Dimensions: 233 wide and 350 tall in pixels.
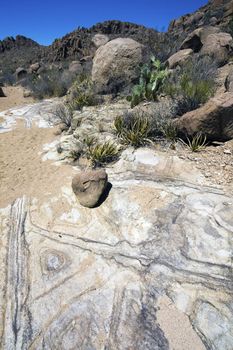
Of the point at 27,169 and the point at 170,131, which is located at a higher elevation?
the point at 170,131

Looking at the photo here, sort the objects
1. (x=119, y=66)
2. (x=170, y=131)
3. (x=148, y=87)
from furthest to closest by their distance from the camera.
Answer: (x=119, y=66) < (x=148, y=87) < (x=170, y=131)

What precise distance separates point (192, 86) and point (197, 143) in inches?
69.0

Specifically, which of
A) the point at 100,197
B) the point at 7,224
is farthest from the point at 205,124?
the point at 7,224

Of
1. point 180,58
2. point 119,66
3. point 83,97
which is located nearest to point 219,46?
point 180,58

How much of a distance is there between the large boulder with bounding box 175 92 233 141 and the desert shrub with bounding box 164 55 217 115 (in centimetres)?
95

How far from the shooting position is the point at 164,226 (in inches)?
130

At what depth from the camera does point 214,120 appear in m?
4.37

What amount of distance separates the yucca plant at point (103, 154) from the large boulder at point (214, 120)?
1.47m

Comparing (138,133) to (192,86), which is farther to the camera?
(192,86)

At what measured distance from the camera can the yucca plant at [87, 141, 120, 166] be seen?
481 cm

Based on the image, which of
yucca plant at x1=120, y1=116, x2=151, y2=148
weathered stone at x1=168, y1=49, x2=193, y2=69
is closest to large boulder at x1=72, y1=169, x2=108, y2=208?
yucca plant at x1=120, y1=116, x2=151, y2=148

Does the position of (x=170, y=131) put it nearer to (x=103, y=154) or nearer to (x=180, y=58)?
(x=103, y=154)

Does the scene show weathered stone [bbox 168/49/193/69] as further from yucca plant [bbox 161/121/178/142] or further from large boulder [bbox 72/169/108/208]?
large boulder [bbox 72/169/108/208]

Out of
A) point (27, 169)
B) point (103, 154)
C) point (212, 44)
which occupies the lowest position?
point (27, 169)
